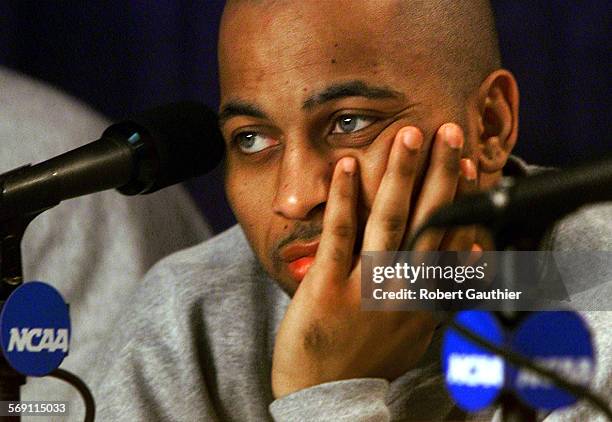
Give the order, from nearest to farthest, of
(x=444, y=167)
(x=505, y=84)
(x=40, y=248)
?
(x=444, y=167), (x=505, y=84), (x=40, y=248)

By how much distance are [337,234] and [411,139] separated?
5.8 inches

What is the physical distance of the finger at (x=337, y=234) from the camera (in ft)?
3.79

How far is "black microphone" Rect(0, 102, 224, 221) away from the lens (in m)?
0.99

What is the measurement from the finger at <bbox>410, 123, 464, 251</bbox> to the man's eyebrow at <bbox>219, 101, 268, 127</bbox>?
0.23 m

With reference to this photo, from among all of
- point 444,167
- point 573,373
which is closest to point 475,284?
point 444,167

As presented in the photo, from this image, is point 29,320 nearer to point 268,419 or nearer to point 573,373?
point 268,419

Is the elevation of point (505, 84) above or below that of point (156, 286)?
above

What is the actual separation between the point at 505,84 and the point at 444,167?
19 cm

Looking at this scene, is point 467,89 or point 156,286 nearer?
point 467,89

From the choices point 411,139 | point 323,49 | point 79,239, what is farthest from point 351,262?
point 79,239

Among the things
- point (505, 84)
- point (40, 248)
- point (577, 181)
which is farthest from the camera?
point (40, 248)

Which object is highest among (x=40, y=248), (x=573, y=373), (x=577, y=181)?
(x=40, y=248)

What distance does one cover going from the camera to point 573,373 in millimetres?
656

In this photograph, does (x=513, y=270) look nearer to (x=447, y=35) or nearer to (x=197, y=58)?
(x=447, y=35)
